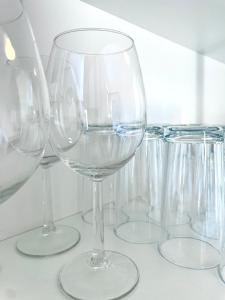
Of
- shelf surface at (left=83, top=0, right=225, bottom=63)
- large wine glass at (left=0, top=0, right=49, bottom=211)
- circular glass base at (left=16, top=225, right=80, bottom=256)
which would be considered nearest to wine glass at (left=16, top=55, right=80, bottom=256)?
circular glass base at (left=16, top=225, right=80, bottom=256)

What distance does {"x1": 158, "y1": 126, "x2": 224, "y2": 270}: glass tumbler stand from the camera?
0.42 m

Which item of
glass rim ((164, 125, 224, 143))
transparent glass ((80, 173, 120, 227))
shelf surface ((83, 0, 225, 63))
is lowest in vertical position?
transparent glass ((80, 173, 120, 227))

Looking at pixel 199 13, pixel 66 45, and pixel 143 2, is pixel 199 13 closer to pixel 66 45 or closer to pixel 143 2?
pixel 143 2

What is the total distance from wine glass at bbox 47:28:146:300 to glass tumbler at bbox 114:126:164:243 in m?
0.13

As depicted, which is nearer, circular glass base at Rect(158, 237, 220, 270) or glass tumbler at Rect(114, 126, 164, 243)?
circular glass base at Rect(158, 237, 220, 270)

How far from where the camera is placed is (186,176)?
17.6 inches

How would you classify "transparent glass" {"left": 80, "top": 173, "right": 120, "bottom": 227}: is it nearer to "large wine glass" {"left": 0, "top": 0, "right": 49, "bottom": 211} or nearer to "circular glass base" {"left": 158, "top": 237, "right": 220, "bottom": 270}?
"circular glass base" {"left": 158, "top": 237, "right": 220, "bottom": 270}

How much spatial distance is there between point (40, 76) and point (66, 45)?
0.07 metres

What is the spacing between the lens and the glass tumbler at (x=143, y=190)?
510 mm

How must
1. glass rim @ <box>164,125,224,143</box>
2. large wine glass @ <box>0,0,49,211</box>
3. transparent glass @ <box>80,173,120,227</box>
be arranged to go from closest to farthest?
large wine glass @ <box>0,0,49,211</box> < glass rim @ <box>164,125,224,143</box> < transparent glass @ <box>80,173,120,227</box>

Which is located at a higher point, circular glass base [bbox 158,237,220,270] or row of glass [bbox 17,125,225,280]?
row of glass [bbox 17,125,225,280]

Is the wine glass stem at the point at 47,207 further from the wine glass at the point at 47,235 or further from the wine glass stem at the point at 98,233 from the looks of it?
the wine glass stem at the point at 98,233

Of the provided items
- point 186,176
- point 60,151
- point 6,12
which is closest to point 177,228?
point 186,176

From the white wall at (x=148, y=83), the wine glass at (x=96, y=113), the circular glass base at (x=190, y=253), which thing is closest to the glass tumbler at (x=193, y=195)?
the circular glass base at (x=190, y=253)
